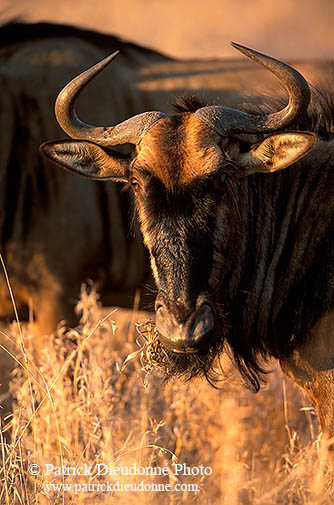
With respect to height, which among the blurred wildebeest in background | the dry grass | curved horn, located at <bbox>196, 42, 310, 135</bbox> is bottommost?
the dry grass

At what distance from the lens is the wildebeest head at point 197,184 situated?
3492mm

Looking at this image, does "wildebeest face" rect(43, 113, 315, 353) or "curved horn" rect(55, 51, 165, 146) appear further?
"curved horn" rect(55, 51, 165, 146)

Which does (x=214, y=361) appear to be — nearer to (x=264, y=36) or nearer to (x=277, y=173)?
(x=277, y=173)

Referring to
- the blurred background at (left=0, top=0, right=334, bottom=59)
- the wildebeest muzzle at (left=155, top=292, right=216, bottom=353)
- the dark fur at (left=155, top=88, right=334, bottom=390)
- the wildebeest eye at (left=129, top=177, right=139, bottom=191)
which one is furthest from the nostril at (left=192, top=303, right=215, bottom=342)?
the blurred background at (left=0, top=0, right=334, bottom=59)

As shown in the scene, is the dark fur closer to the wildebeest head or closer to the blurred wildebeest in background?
the wildebeest head

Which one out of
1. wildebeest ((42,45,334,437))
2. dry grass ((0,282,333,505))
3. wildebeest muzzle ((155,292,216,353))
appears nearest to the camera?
wildebeest muzzle ((155,292,216,353))

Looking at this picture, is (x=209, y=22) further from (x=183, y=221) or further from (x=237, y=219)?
(x=183, y=221)

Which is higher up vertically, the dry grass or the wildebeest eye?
the wildebeest eye

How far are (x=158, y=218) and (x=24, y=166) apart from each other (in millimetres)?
2790

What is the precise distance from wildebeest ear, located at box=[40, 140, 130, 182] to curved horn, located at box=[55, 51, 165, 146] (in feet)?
0.16

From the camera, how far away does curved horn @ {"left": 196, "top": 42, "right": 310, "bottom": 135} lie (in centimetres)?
357

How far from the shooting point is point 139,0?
21.5 m

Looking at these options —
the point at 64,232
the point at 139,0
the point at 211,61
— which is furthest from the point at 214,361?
the point at 139,0

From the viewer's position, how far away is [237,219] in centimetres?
386
